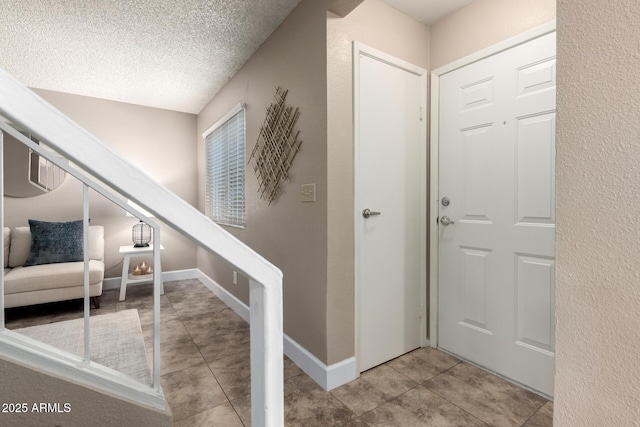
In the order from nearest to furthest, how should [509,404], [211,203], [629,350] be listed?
[629,350] → [509,404] → [211,203]

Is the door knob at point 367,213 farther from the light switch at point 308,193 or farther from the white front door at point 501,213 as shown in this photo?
the white front door at point 501,213

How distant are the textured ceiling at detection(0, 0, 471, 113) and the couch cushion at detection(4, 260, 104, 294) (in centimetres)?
184

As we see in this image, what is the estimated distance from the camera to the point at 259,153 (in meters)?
2.42

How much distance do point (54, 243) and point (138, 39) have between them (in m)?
2.14

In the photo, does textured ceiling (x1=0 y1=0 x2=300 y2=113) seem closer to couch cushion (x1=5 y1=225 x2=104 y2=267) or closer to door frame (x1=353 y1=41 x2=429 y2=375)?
door frame (x1=353 y1=41 x2=429 y2=375)

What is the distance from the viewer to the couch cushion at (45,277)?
2.51 m

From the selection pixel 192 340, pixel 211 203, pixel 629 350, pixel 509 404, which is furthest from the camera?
pixel 211 203

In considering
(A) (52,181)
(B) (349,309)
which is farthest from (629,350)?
(A) (52,181)

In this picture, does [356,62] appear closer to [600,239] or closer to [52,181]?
[600,239]

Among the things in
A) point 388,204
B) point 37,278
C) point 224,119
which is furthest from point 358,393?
point 37,278

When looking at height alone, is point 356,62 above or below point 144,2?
below

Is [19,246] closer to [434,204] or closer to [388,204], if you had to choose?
[388,204]

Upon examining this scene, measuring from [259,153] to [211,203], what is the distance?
1.58 meters

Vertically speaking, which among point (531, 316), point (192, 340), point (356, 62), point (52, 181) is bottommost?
point (192, 340)
